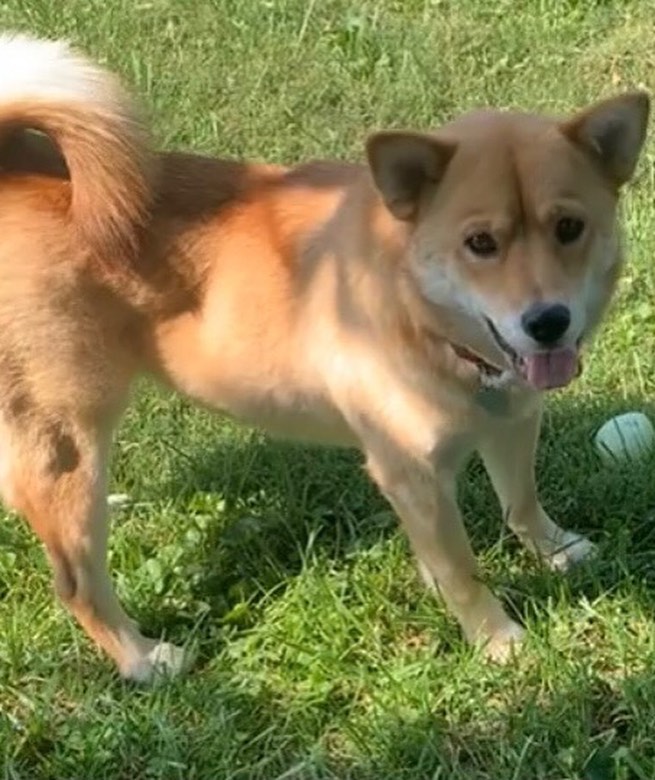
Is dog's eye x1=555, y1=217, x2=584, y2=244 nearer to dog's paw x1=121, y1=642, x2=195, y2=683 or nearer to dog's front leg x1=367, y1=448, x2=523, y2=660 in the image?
dog's front leg x1=367, y1=448, x2=523, y2=660

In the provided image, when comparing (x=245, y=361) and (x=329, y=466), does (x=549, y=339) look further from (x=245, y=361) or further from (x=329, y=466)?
(x=329, y=466)

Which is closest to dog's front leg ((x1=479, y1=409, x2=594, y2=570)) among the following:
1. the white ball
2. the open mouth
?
the white ball

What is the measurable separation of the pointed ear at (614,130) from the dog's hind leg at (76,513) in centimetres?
102

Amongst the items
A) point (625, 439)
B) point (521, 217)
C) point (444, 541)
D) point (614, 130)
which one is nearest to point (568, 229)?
point (521, 217)

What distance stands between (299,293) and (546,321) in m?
0.53

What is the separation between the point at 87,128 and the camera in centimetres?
252

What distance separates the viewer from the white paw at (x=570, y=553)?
9.43 feet

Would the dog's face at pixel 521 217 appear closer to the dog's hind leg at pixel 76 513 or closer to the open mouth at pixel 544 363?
the open mouth at pixel 544 363

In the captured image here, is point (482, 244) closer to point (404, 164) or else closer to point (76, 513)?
point (404, 164)

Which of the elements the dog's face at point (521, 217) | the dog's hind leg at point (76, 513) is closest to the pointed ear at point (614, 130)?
the dog's face at point (521, 217)

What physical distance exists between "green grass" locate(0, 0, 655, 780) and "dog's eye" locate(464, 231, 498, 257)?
755 millimetres

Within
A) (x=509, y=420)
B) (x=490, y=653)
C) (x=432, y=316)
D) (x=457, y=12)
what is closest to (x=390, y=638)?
(x=490, y=653)

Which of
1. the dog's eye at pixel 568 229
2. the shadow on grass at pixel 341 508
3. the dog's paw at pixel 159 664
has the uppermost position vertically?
the dog's eye at pixel 568 229

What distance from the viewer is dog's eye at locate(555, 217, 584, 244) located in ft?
7.61
